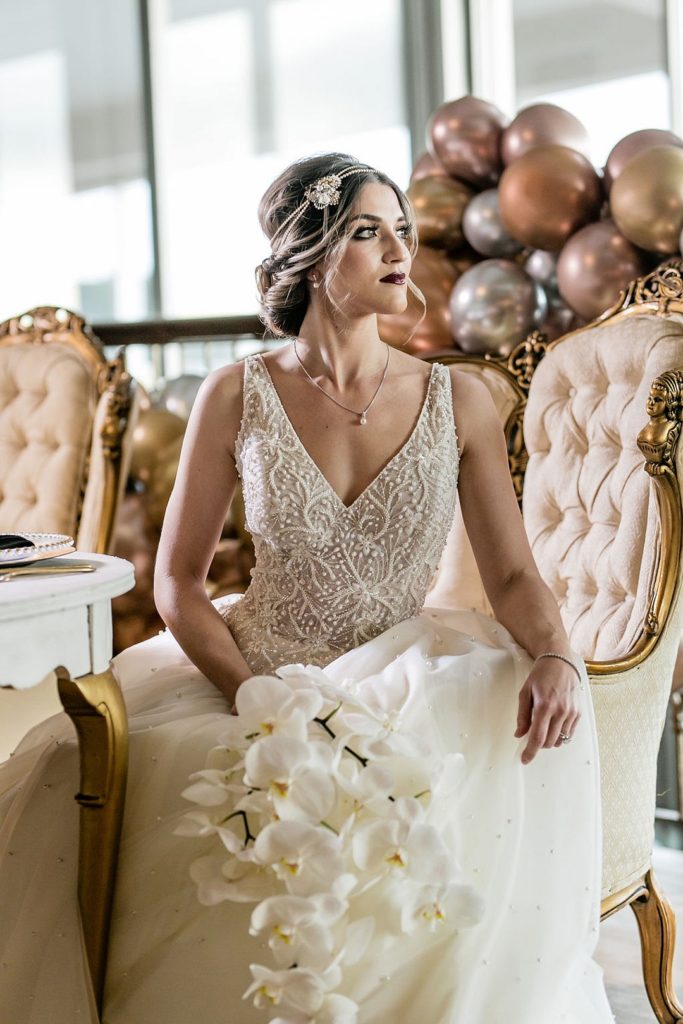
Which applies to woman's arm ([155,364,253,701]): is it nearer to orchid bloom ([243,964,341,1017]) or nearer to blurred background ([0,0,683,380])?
orchid bloom ([243,964,341,1017])

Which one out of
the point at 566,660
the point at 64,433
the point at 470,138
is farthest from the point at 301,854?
the point at 470,138

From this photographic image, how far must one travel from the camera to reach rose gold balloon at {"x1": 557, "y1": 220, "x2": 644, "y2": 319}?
9.70ft

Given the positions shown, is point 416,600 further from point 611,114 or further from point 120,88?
point 120,88

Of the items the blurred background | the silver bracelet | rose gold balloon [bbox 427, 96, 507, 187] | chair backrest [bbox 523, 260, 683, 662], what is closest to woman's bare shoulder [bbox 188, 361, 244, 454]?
the silver bracelet

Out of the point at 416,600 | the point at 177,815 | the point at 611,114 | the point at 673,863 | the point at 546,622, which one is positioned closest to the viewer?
the point at 177,815

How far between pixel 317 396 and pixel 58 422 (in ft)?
4.62

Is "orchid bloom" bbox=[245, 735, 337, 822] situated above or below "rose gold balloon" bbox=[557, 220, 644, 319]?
below

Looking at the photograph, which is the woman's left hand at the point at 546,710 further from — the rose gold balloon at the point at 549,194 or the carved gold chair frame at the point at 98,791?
the rose gold balloon at the point at 549,194

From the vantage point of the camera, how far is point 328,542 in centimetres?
193

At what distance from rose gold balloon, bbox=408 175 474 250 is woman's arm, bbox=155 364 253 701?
1.50 meters

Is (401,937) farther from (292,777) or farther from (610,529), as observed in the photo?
(610,529)

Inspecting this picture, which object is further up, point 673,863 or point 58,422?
point 58,422

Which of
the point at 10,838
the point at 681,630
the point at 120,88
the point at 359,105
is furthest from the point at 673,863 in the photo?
the point at 120,88

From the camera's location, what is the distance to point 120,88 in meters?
6.53
